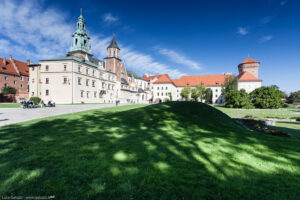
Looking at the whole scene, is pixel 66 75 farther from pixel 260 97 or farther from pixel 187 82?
pixel 187 82

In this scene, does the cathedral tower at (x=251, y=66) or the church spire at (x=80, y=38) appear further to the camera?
the cathedral tower at (x=251, y=66)

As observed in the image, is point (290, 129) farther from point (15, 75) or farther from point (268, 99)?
point (15, 75)

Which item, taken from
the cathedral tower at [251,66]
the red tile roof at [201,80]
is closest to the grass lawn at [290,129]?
the red tile roof at [201,80]

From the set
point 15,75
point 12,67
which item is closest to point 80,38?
point 15,75

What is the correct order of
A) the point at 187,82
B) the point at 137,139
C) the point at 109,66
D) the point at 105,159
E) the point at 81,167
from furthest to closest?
the point at 187,82 → the point at 109,66 → the point at 137,139 → the point at 105,159 → the point at 81,167

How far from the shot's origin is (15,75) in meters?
48.4

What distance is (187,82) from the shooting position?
81062 mm

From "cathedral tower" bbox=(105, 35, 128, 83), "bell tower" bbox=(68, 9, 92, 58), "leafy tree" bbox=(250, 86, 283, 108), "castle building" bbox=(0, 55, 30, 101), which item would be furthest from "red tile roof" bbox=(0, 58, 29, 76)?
"leafy tree" bbox=(250, 86, 283, 108)

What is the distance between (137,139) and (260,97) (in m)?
47.2

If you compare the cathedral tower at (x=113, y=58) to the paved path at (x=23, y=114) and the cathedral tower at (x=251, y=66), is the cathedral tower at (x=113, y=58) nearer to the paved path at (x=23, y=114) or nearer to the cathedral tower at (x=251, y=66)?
the paved path at (x=23, y=114)

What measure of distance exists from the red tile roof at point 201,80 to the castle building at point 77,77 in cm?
4225

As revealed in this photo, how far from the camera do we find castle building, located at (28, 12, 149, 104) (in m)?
36.9

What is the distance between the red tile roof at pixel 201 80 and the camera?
245 ft

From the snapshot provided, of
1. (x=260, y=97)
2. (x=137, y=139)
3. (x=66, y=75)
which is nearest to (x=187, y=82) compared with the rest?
(x=260, y=97)
